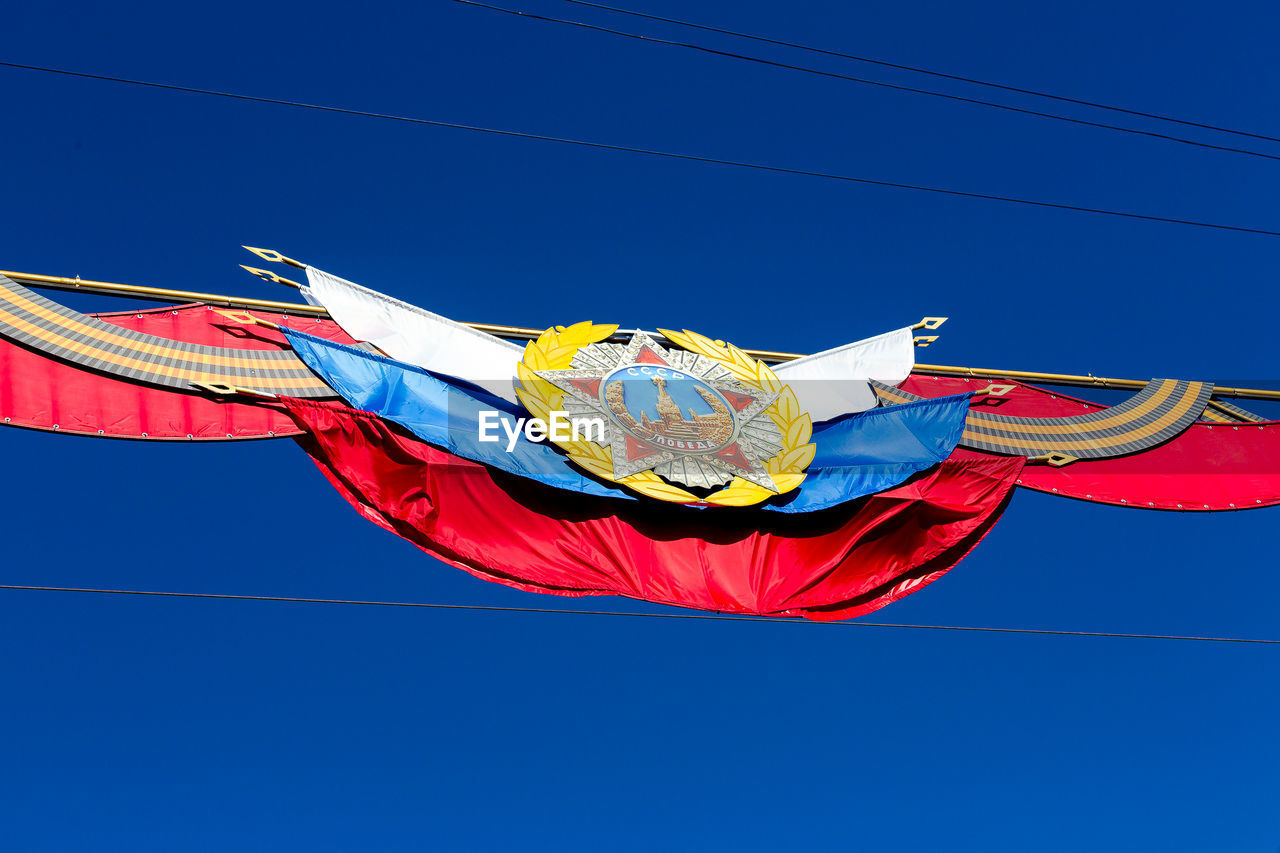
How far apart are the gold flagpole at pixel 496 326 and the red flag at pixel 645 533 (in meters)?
1.00

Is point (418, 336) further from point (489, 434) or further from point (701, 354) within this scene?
point (701, 354)

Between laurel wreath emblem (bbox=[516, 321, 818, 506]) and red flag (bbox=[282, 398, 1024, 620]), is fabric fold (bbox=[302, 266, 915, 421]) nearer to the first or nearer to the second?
laurel wreath emblem (bbox=[516, 321, 818, 506])

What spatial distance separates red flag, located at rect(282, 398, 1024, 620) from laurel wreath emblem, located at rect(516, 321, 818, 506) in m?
0.17

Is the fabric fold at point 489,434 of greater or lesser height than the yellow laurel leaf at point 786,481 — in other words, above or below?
above

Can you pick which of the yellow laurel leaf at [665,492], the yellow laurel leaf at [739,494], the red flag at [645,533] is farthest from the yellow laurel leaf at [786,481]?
the yellow laurel leaf at [665,492]

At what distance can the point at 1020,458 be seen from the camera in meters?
11.2

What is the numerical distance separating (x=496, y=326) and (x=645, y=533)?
1833mm

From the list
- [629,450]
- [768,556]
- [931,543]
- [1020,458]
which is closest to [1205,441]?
[1020,458]

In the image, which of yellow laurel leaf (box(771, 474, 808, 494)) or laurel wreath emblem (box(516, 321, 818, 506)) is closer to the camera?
laurel wreath emblem (box(516, 321, 818, 506))

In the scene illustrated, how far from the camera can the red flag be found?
31.9 ft

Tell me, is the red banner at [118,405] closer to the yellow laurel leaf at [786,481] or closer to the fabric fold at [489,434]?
the fabric fold at [489,434]

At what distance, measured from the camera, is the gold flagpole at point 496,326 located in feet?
33.0

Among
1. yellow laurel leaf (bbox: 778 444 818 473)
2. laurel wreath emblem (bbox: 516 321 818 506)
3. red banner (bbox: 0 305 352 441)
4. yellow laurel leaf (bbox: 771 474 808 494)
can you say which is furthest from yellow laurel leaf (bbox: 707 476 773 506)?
red banner (bbox: 0 305 352 441)

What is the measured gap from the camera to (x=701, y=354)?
11.0 m
